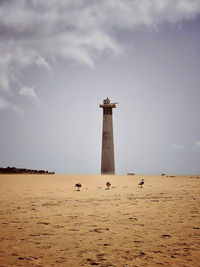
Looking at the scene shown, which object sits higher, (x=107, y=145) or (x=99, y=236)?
(x=107, y=145)

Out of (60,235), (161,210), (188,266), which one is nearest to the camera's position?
(188,266)

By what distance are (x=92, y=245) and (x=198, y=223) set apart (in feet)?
11.2

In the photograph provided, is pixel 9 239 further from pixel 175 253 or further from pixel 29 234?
pixel 175 253

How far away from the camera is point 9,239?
204 inches

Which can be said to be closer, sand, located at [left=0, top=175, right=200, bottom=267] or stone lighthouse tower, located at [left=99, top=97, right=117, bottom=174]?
sand, located at [left=0, top=175, right=200, bottom=267]

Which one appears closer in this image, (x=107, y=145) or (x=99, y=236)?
(x=99, y=236)

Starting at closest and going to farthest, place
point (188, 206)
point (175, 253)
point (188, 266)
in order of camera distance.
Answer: point (188, 266)
point (175, 253)
point (188, 206)

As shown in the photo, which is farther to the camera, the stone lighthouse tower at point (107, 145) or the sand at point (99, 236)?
the stone lighthouse tower at point (107, 145)

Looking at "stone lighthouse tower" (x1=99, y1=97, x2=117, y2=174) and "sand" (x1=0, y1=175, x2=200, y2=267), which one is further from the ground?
"stone lighthouse tower" (x1=99, y1=97, x2=117, y2=174)

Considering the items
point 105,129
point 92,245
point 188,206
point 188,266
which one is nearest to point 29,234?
point 92,245

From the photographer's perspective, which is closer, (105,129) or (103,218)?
(103,218)

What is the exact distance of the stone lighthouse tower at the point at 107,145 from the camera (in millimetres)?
41562

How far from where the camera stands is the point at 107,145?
4197 centimetres

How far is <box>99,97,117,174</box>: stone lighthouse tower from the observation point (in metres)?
41.6
